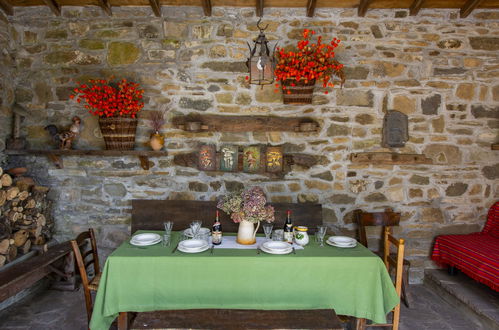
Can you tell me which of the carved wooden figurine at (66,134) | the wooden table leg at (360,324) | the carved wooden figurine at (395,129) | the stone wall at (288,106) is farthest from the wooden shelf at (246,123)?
the wooden table leg at (360,324)

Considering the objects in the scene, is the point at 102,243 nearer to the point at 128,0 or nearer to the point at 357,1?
the point at 128,0

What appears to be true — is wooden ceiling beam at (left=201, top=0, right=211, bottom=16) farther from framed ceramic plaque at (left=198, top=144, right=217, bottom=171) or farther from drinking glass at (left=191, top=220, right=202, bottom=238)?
drinking glass at (left=191, top=220, right=202, bottom=238)

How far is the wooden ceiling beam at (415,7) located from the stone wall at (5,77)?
170 inches

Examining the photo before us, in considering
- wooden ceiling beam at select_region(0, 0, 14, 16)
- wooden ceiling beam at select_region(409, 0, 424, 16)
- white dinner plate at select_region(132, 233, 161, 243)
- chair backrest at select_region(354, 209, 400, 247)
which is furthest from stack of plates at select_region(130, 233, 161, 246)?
wooden ceiling beam at select_region(409, 0, 424, 16)

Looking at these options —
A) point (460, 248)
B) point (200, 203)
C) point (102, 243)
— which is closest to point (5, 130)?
point (102, 243)

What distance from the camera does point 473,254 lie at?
3.15 m

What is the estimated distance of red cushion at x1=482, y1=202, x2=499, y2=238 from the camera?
363cm

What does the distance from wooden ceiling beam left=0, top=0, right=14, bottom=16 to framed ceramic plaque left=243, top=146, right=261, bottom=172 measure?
295 cm

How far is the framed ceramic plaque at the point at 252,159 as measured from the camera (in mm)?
3566

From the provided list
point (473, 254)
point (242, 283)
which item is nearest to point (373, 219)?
point (473, 254)

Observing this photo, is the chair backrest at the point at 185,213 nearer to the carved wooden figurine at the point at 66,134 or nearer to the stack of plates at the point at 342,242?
the stack of plates at the point at 342,242

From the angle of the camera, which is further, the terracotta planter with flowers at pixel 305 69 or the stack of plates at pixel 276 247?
the terracotta planter with flowers at pixel 305 69

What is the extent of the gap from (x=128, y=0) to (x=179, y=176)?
1.93 meters

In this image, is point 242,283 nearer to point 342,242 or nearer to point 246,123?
point 342,242
